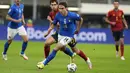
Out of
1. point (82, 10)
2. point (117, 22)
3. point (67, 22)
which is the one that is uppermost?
point (67, 22)

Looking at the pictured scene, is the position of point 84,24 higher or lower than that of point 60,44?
lower

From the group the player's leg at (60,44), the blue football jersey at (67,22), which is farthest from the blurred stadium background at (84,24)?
the player's leg at (60,44)

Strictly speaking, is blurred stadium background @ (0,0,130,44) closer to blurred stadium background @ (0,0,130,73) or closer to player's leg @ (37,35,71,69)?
blurred stadium background @ (0,0,130,73)

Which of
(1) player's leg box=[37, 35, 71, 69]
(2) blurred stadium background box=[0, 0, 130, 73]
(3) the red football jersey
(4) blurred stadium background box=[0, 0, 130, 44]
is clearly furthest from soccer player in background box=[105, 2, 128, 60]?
(4) blurred stadium background box=[0, 0, 130, 44]

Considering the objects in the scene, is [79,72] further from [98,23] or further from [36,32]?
[98,23]

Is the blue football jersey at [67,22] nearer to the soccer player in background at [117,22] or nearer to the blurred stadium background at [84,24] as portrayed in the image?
the soccer player in background at [117,22]

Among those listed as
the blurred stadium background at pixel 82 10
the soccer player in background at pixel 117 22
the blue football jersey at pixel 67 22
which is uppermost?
the blue football jersey at pixel 67 22

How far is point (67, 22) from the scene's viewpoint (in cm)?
1404

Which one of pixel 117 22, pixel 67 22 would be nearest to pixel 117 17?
pixel 117 22

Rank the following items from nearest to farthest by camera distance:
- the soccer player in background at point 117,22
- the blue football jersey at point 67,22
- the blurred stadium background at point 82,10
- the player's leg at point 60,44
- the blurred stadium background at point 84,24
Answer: the player's leg at point 60,44, the blue football jersey at point 67,22, the soccer player in background at point 117,22, the blurred stadium background at point 84,24, the blurred stadium background at point 82,10

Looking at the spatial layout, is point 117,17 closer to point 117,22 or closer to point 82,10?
point 117,22

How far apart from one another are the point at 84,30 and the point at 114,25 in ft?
47.9

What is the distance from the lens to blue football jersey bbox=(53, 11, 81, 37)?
14008 mm

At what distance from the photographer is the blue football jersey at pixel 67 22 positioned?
46.0 feet
